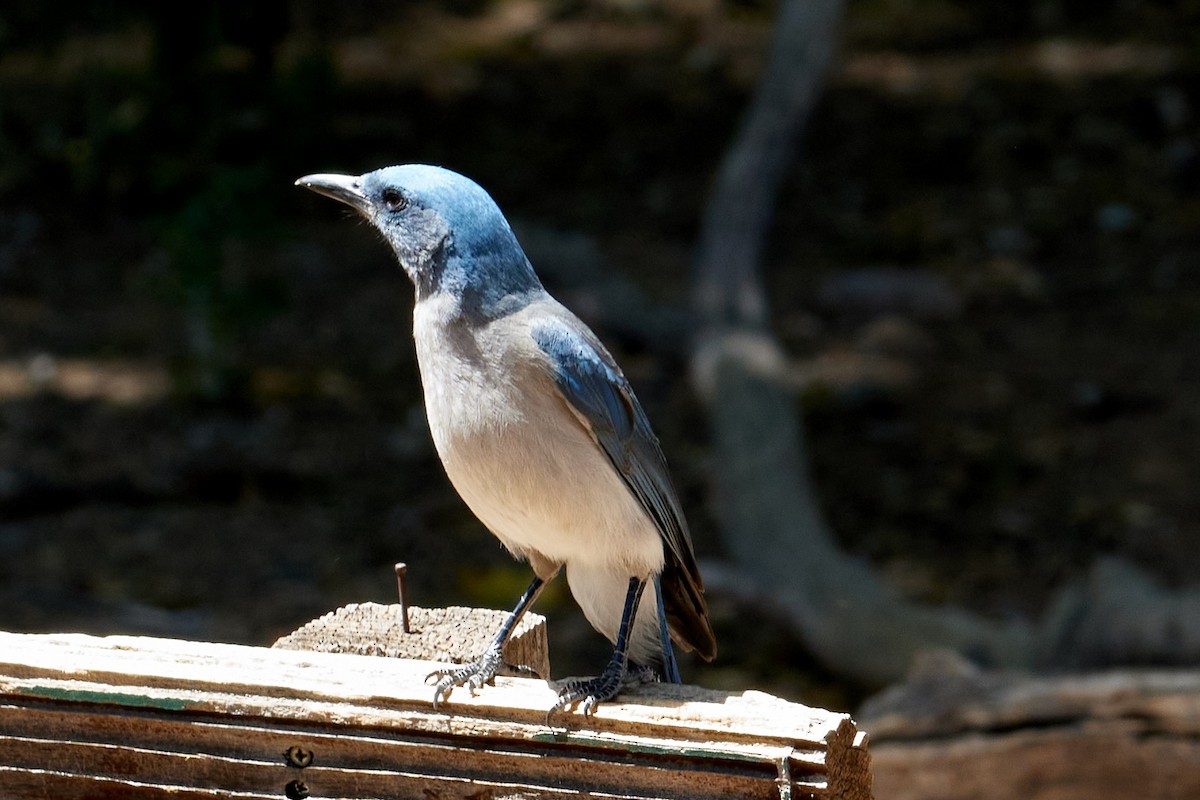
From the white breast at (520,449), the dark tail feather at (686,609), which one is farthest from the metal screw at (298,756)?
the dark tail feather at (686,609)

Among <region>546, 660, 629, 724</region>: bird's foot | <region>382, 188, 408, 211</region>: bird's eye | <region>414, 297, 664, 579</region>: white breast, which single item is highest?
<region>382, 188, 408, 211</region>: bird's eye

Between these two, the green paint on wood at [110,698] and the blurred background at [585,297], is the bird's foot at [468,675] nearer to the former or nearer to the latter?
the green paint on wood at [110,698]

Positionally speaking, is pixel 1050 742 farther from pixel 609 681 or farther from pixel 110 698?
pixel 110 698

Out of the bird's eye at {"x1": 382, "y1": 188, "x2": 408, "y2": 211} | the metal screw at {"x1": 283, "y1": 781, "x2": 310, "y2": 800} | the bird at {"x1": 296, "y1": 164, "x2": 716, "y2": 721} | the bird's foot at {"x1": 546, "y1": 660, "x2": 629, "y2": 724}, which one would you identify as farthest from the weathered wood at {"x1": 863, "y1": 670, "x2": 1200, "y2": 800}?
the metal screw at {"x1": 283, "y1": 781, "x2": 310, "y2": 800}

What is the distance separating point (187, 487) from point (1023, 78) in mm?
6877

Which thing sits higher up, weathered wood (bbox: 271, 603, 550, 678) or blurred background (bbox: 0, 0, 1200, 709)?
blurred background (bbox: 0, 0, 1200, 709)

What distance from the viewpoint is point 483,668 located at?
2650mm

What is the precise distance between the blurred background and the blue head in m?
3.30

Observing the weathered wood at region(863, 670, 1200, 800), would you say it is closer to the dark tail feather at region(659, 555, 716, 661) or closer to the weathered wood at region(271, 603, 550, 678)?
the dark tail feather at region(659, 555, 716, 661)

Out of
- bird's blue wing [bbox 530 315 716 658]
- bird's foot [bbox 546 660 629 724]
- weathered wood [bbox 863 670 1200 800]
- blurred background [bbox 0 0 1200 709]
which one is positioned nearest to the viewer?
bird's foot [bbox 546 660 629 724]

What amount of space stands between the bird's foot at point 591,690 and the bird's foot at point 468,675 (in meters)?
0.13

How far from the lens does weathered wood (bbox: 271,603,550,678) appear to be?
2.79 meters

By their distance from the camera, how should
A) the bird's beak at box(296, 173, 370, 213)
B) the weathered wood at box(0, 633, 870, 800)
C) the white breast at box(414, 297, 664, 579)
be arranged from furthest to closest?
the bird's beak at box(296, 173, 370, 213), the white breast at box(414, 297, 664, 579), the weathered wood at box(0, 633, 870, 800)

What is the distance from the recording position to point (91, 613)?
20.8 feet
